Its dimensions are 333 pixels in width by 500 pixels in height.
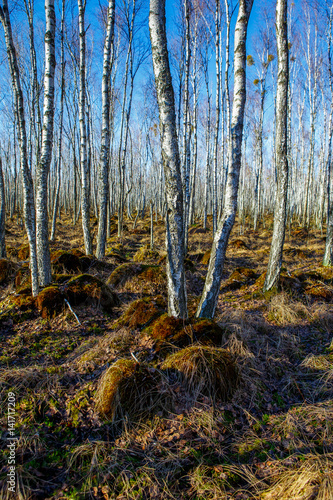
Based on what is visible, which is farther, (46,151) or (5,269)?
(5,269)

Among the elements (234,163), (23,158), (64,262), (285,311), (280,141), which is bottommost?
(285,311)

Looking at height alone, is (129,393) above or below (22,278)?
below

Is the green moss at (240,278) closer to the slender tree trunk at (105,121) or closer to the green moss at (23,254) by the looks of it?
the slender tree trunk at (105,121)

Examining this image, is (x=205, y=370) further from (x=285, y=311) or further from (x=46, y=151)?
(x=46, y=151)

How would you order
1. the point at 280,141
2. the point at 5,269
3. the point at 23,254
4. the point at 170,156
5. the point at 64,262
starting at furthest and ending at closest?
the point at 23,254
the point at 64,262
the point at 5,269
the point at 280,141
the point at 170,156

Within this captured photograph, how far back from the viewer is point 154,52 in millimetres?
3199

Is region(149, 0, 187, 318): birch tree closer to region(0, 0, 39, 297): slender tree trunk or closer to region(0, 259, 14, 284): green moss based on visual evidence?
region(0, 0, 39, 297): slender tree trunk

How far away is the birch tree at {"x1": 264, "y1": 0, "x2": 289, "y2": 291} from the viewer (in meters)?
5.30

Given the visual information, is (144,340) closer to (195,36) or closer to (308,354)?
(308,354)

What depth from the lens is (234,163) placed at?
3734 millimetres

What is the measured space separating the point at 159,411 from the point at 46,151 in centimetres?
467

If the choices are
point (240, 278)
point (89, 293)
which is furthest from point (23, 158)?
point (240, 278)

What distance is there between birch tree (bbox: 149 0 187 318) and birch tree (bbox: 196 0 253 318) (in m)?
0.53

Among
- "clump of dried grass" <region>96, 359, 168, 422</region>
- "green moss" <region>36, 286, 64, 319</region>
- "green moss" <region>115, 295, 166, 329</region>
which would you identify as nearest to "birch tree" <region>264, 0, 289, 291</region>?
"green moss" <region>115, 295, 166, 329</region>
